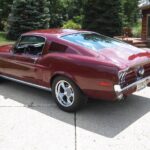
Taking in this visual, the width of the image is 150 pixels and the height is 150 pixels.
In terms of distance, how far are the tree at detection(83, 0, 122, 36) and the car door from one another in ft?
47.0

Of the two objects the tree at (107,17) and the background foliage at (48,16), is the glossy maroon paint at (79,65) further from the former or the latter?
the tree at (107,17)

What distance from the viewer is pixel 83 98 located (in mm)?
4945

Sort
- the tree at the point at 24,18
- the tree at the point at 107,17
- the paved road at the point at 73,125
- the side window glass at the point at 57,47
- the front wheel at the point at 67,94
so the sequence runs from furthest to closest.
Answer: the tree at the point at 107,17, the tree at the point at 24,18, the side window glass at the point at 57,47, the front wheel at the point at 67,94, the paved road at the point at 73,125

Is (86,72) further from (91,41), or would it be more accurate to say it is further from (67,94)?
(91,41)

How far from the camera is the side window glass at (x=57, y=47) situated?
17.0 ft

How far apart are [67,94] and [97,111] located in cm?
64

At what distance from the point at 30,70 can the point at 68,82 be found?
1082 mm

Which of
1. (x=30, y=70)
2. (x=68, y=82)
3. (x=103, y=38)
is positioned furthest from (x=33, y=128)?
(x=103, y=38)

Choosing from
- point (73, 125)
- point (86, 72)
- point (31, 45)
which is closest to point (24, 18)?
point (31, 45)

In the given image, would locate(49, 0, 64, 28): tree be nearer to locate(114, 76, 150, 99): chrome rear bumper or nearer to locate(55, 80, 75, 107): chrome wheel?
locate(55, 80, 75, 107): chrome wheel

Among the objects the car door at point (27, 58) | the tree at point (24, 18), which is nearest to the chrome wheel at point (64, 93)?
the car door at point (27, 58)

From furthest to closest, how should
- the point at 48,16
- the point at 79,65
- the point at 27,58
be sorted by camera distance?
the point at 48,16, the point at 27,58, the point at 79,65

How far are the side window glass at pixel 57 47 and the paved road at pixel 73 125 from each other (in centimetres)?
108

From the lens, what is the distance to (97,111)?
17.0 ft
